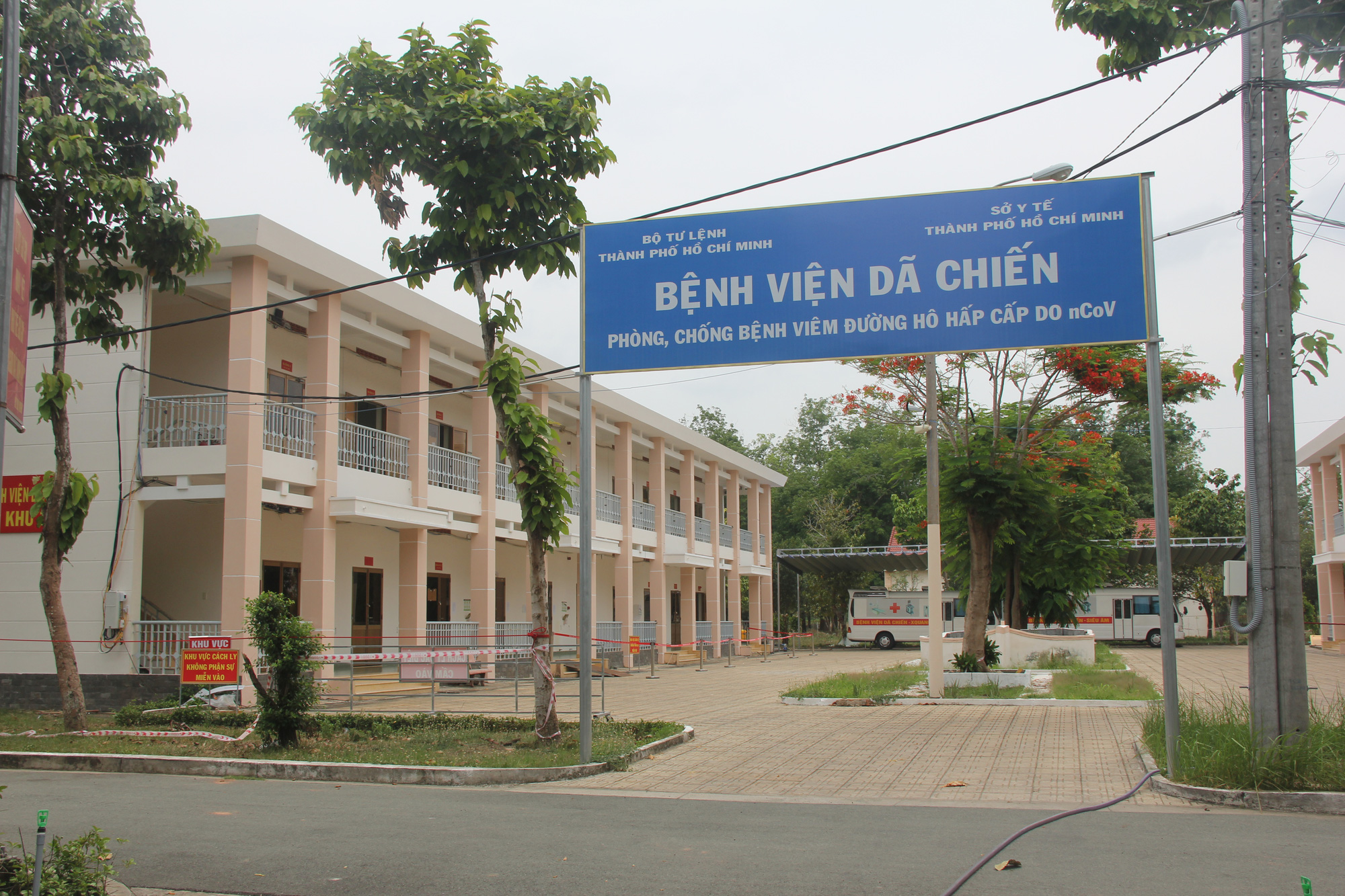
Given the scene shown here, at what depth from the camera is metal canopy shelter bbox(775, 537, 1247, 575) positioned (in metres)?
44.2

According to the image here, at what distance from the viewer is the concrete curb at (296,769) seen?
10727mm

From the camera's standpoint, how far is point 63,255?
1466 cm

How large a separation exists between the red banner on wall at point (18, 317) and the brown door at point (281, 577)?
50.0 feet

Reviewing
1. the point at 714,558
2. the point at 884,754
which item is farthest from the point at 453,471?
the point at 714,558

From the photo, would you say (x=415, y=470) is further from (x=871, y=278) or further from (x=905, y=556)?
(x=905, y=556)

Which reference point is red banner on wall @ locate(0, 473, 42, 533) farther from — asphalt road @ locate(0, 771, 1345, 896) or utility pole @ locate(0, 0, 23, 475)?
utility pole @ locate(0, 0, 23, 475)

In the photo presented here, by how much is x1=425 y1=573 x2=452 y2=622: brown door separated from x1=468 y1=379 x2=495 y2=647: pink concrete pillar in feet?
8.85

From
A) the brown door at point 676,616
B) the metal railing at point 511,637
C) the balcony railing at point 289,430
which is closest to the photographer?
the balcony railing at point 289,430

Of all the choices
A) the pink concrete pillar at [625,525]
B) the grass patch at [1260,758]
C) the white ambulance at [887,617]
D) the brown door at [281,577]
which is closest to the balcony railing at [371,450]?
the brown door at [281,577]

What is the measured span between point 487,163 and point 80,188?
5.87m

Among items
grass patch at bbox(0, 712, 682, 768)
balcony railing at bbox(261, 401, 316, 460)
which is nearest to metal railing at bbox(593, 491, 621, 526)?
balcony railing at bbox(261, 401, 316, 460)

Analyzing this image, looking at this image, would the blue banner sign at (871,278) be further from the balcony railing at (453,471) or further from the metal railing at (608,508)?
the metal railing at (608,508)

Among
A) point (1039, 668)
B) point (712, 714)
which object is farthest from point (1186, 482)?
point (712, 714)

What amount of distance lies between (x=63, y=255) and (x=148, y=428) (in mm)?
4122
